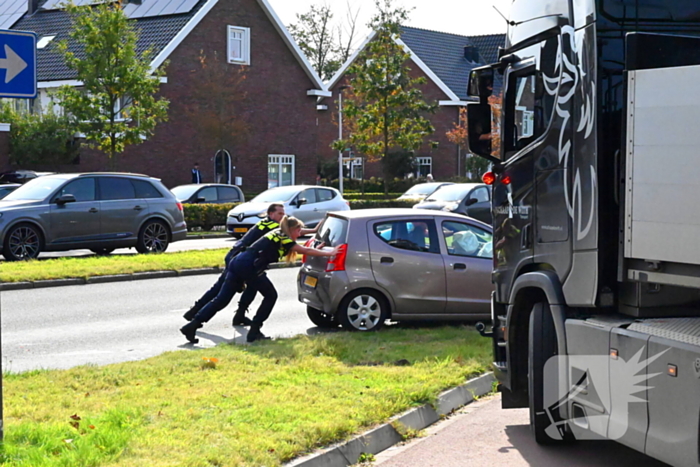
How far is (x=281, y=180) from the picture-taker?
149ft

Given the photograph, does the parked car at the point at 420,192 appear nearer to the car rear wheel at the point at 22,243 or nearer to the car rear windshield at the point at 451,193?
the car rear windshield at the point at 451,193

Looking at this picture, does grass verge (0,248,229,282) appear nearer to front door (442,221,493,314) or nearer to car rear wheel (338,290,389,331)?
car rear wheel (338,290,389,331)

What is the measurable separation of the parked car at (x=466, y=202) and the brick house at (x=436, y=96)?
28215mm

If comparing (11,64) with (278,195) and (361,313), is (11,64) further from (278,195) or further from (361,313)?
(278,195)

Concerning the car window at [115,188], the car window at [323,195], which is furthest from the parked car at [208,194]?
the car window at [115,188]

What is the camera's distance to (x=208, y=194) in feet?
103

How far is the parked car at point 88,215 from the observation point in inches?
745

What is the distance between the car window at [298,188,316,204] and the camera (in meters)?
27.9

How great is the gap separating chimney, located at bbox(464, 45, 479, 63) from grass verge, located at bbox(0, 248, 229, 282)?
4247cm

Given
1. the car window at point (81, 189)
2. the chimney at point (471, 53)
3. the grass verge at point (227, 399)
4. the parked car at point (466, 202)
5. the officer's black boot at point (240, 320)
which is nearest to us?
the grass verge at point (227, 399)

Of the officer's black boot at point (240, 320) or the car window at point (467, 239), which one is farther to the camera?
the officer's black boot at point (240, 320)

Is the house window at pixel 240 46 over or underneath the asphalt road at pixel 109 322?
over

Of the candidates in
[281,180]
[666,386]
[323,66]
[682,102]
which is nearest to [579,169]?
[682,102]

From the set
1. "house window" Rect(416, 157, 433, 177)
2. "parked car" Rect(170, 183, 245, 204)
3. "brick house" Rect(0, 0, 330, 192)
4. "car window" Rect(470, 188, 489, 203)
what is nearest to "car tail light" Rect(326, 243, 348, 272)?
"car window" Rect(470, 188, 489, 203)
